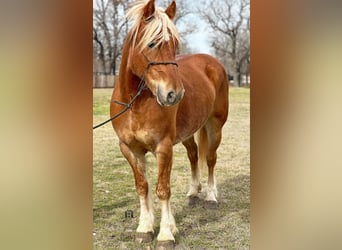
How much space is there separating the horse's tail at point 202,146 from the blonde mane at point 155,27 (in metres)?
0.30

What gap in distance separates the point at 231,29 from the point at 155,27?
186 millimetres

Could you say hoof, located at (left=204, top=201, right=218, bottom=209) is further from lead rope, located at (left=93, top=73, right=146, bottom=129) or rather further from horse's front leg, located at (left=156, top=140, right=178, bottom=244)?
lead rope, located at (left=93, top=73, right=146, bottom=129)

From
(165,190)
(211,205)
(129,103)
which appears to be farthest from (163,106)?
(211,205)

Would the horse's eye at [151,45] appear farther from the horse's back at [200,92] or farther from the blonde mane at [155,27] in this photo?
the horse's back at [200,92]

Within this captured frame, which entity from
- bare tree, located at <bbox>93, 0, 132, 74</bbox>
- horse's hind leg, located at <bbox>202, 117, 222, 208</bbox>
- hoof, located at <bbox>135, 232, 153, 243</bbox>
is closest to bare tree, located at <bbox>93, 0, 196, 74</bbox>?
bare tree, located at <bbox>93, 0, 132, 74</bbox>

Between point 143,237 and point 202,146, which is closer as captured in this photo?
point 143,237

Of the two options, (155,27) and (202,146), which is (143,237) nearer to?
(202,146)

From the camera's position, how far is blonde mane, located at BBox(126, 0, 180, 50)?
2.44 ft

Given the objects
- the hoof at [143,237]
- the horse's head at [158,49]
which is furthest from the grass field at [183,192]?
the horse's head at [158,49]

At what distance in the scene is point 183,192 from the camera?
0.92 metres

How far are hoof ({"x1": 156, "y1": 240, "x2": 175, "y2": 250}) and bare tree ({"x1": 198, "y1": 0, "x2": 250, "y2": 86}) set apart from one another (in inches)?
14.8
